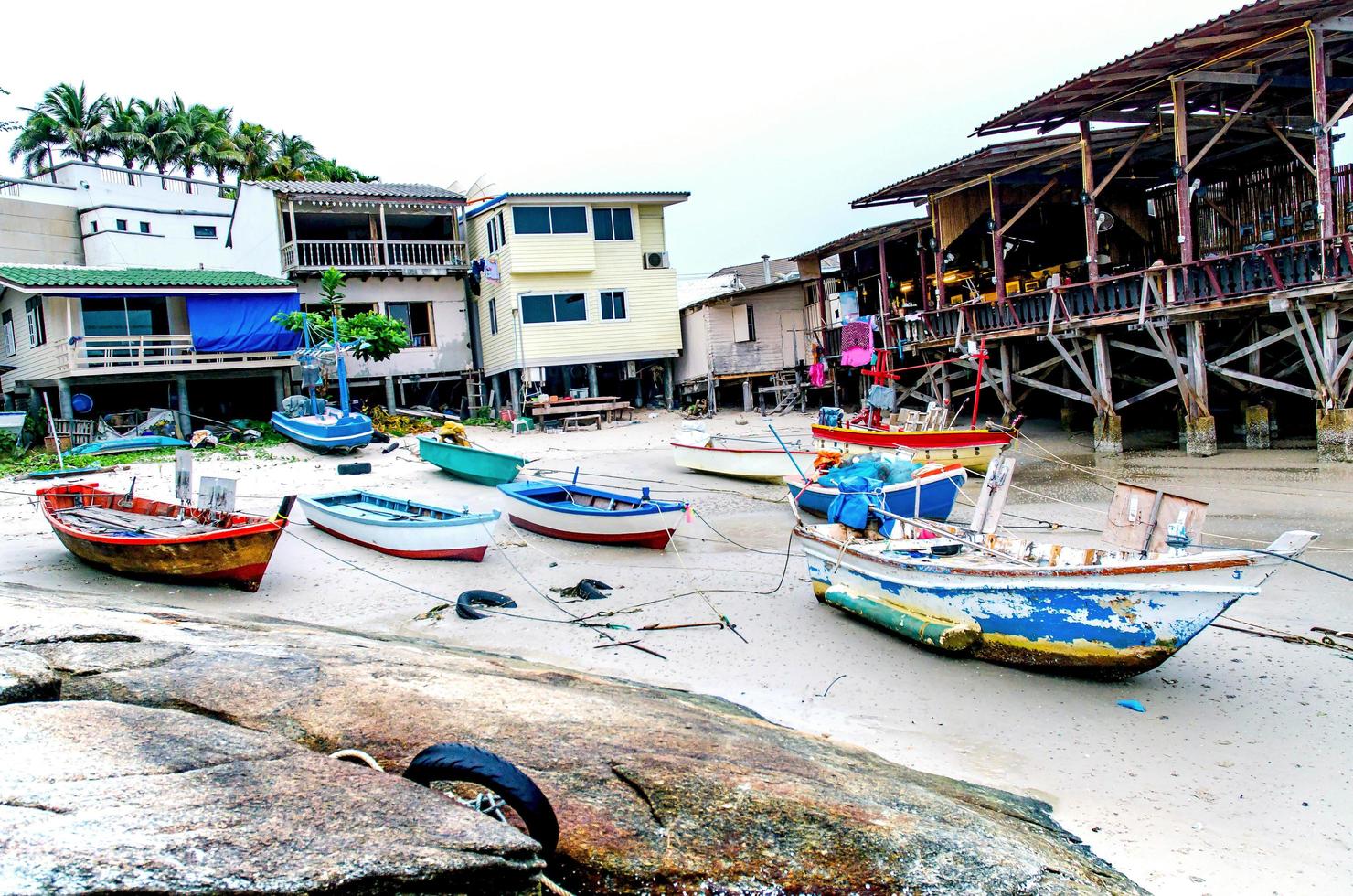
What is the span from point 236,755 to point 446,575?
10.0 m

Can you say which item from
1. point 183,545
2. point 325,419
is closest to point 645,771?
point 183,545

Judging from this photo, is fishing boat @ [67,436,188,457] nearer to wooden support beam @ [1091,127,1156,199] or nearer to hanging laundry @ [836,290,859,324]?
hanging laundry @ [836,290,859,324]

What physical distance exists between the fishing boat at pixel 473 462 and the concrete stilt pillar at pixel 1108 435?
44.9 ft

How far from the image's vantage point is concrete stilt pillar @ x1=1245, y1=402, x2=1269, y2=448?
64.1ft

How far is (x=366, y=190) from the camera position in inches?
1208

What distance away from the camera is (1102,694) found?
8.86m

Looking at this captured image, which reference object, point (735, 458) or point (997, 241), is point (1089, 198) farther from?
point (735, 458)

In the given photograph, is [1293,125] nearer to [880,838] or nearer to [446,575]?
[446,575]

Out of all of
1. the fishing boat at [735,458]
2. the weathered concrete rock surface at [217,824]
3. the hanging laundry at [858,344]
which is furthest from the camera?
the hanging laundry at [858,344]

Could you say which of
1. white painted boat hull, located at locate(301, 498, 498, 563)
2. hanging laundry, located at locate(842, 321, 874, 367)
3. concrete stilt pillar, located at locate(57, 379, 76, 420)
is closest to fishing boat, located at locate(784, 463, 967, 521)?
white painted boat hull, located at locate(301, 498, 498, 563)

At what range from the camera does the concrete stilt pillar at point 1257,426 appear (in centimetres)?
1953

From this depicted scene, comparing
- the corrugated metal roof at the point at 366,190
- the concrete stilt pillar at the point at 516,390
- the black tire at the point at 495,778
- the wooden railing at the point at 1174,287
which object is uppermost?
the corrugated metal roof at the point at 366,190

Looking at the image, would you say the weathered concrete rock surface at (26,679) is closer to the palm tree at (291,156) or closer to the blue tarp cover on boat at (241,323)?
the blue tarp cover on boat at (241,323)

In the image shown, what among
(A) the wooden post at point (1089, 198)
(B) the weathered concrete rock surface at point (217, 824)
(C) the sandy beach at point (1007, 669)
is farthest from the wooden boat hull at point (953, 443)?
(B) the weathered concrete rock surface at point (217, 824)
